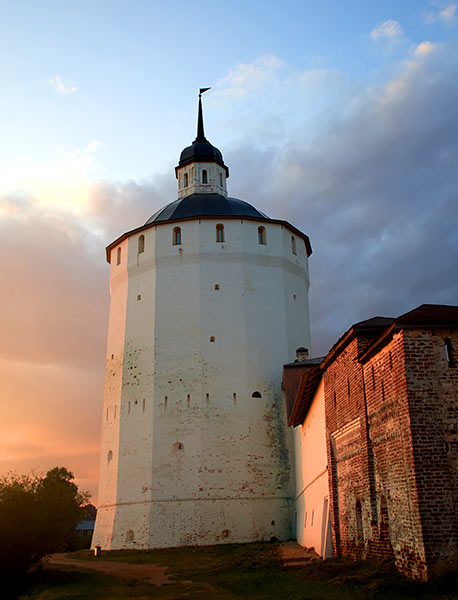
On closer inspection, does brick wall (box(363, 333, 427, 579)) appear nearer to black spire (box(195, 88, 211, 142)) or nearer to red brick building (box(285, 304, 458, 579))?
red brick building (box(285, 304, 458, 579))

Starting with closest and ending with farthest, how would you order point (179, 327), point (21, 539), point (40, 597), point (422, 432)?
point (422, 432) < point (40, 597) < point (21, 539) < point (179, 327)

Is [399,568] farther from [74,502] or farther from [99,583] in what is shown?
[74,502]

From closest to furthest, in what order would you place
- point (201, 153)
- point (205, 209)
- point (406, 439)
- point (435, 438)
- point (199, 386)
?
1. point (435, 438)
2. point (406, 439)
3. point (199, 386)
4. point (205, 209)
5. point (201, 153)

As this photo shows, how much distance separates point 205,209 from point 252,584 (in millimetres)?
17988

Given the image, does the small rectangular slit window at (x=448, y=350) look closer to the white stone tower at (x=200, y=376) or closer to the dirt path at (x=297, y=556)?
the dirt path at (x=297, y=556)

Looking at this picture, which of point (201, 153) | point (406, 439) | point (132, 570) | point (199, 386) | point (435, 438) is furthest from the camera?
point (201, 153)

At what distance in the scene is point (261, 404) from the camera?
23.3m

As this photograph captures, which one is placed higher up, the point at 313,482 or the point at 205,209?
the point at 205,209

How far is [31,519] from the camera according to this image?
12.7 m

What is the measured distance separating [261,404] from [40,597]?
1326 cm

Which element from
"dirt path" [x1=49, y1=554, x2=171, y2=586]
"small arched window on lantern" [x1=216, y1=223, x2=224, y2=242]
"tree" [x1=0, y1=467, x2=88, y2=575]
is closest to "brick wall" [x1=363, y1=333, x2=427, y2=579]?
"dirt path" [x1=49, y1=554, x2=171, y2=586]

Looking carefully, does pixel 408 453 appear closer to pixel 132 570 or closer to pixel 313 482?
pixel 313 482

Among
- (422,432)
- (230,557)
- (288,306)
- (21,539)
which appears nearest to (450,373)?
(422,432)

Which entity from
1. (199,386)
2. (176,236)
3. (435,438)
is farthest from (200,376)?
(435,438)
